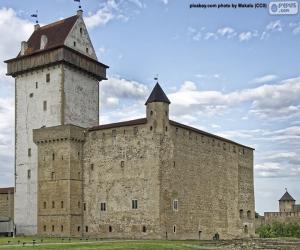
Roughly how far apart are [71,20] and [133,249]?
104 ft

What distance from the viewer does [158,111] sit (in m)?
49.1

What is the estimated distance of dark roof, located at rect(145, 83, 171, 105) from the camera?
1944 inches

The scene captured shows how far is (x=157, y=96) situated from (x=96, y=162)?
28.4 ft

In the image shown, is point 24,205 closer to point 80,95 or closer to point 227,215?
point 80,95

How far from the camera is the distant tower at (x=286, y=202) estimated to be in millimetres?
106694

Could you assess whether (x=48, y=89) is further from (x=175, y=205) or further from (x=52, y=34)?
(x=175, y=205)

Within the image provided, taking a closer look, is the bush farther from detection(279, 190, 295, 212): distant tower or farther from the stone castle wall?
the stone castle wall

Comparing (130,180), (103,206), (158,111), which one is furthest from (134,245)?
(158,111)

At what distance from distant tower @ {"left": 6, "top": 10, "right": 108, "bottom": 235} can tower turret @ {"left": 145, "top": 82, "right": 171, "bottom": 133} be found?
32.6ft

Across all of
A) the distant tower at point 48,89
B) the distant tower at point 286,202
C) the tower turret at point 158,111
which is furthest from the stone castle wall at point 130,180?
the distant tower at point 286,202

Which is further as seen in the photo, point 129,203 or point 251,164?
point 251,164

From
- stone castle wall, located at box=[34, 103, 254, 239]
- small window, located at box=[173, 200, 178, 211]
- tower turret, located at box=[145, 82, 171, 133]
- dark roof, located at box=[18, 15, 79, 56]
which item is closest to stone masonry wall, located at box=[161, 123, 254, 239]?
stone castle wall, located at box=[34, 103, 254, 239]

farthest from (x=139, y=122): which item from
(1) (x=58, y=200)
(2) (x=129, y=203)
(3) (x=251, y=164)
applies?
(3) (x=251, y=164)

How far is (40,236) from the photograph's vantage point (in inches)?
2034
